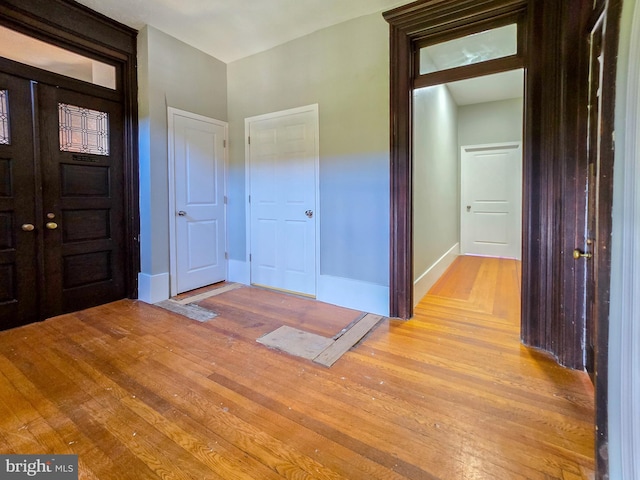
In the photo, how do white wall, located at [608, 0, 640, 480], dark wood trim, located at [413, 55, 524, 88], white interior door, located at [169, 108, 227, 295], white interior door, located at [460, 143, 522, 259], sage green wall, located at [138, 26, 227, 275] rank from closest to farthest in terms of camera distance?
1. white wall, located at [608, 0, 640, 480]
2. dark wood trim, located at [413, 55, 524, 88]
3. sage green wall, located at [138, 26, 227, 275]
4. white interior door, located at [169, 108, 227, 295]
5. white interior door, located at [460, 143, 522, 259]

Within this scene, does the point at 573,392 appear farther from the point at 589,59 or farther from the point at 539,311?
the point at 589,59

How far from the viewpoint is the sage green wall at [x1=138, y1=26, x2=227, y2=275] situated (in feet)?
10.1

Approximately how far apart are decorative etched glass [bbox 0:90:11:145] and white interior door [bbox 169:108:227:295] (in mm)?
1201

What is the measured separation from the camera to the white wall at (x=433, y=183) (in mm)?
3252

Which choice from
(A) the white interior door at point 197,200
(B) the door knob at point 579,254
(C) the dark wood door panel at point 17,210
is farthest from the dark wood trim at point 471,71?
(C) the dark wood door panel at point 17,210

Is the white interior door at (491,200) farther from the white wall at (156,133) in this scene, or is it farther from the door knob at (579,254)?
the white wall at (156,133)

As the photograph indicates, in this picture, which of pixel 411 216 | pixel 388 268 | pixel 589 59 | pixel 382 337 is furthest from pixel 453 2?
pixel 382 337

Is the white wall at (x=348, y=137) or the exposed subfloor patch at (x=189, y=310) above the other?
the white wall at (x=348, y=137)

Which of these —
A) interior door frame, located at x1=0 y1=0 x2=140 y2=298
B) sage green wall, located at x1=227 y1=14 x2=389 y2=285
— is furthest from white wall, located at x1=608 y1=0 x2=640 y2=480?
interior door frame, located at x1=0 y1=0 x2=140 y2=298

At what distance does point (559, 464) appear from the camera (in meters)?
1.21

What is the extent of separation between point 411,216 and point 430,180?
54.1 inches

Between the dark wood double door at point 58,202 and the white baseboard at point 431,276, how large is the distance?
3018mm

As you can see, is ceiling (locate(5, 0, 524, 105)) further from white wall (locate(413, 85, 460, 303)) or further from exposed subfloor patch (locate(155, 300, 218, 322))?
exposed subfloor patch (locate(155, 300, 218, 322))

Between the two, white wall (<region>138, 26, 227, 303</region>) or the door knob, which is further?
white wall (<region>138, 26, 227, 303</region>)
